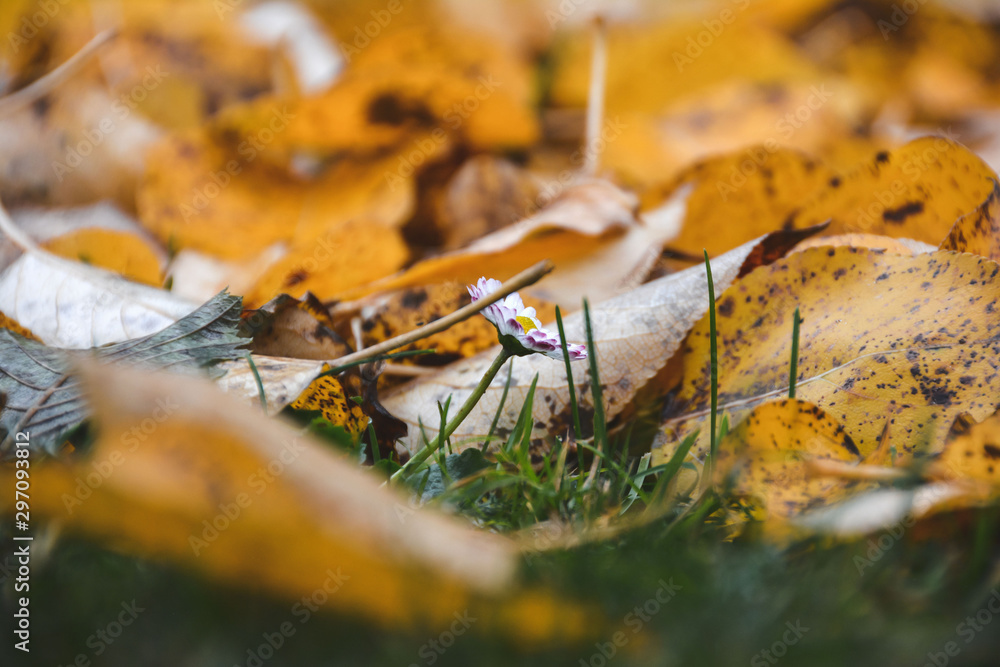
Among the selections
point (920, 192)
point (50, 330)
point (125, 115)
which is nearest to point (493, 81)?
point (125, 115)

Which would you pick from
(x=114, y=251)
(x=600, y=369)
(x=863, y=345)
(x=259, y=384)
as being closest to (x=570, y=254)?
(x=600, y=369)

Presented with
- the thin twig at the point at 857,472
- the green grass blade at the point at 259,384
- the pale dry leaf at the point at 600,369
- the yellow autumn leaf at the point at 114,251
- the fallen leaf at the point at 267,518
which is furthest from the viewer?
the yellow autumn leaf at the point at 114,251

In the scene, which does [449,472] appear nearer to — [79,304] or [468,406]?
[468,406]

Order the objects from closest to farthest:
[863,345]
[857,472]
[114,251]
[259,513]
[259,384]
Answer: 1. [259,513]
2. [857,472]
3. [259,384]
4. [863,345]
5. [114,251]

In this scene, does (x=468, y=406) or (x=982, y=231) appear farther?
(x=982, y=231)


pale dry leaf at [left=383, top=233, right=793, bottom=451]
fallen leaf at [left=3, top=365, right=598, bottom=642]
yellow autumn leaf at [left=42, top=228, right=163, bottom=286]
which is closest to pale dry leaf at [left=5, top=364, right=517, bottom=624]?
fallen leaf at [left=3, top=365, right=598, bottom=642]

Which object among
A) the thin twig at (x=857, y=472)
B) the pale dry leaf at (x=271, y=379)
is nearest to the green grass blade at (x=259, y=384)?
the pale dry leaf at (x=271, y=379)

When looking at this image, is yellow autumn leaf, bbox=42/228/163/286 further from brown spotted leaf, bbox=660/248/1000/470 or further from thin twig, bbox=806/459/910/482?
thin twig, bbox=806/459/910/482

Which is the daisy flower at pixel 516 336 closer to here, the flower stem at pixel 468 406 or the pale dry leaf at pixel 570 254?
the flower stem at pixel 468 406
